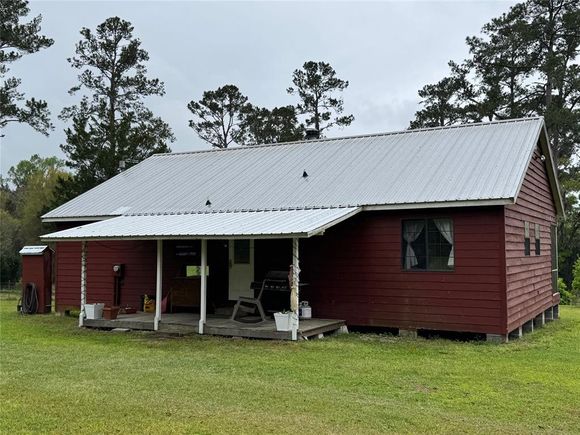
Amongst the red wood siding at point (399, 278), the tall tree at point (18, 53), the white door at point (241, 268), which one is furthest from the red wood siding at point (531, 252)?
the tall tree at point (18, 53)

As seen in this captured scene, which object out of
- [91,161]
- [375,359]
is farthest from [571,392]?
[91,161]

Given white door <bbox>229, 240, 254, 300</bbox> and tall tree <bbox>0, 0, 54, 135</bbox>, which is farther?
tall tree <bbox>0, 0, 54, 135</bbox>

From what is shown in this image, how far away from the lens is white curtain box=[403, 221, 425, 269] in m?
11.1

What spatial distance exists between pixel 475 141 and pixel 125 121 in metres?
19.9

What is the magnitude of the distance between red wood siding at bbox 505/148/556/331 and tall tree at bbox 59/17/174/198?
19639 mm

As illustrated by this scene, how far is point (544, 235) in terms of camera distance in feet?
48.2

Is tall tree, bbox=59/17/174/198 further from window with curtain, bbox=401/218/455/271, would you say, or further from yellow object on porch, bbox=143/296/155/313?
window with curtain, bbox=401/218/455/271

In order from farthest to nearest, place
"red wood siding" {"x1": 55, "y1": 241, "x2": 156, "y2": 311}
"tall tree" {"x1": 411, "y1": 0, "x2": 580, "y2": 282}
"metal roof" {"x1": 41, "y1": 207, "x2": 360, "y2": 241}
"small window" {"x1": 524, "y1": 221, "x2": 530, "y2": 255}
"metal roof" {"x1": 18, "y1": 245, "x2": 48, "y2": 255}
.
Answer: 1. "tall tree" {"x1": 411, "y1": 0, "x2": 580, "y2": 282}
2. "metal roof" {"x1": 18, "y1": 245, "x2": 48, "y2": 255}
3. "red wood siding" {"x1": 55, "y1": 241, "x2": 156, "y2": 311}
4. "small window" {"x1": 524, "y1": 221, "x2": 530, "y2": 255}
5. "metal roof" {"x1": 41, "y1": 207, "x2": 360, "y2": 241}

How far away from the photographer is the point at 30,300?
51.2 feet

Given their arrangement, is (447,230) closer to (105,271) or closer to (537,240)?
(537,240)

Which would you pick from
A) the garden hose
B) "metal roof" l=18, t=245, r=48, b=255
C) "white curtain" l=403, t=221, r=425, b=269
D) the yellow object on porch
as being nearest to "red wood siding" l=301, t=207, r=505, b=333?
"white curtain" l=403, t=221, r=425, b=269

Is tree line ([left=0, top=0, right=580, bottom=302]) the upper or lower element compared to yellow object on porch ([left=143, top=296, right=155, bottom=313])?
upper

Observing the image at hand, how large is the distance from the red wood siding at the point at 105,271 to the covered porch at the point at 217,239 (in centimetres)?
96

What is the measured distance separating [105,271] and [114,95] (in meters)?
17.7
